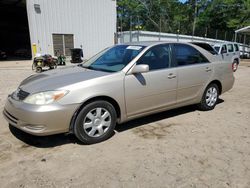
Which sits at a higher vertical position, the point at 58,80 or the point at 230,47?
the point at 230,47

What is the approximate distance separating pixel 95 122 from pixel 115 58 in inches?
54.2

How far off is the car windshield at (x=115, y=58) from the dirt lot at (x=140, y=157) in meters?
1.12

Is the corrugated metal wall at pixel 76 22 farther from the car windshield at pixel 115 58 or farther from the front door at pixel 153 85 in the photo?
the front door at pixel 153 85

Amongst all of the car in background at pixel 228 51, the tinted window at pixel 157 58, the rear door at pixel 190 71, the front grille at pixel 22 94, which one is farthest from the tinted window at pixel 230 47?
the front grille at pixel 22 94

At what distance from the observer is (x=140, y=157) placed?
319 centimetres

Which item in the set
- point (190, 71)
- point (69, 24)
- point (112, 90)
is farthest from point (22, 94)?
point (69, 24)

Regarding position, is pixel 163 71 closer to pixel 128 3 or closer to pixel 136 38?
pixel 136 38

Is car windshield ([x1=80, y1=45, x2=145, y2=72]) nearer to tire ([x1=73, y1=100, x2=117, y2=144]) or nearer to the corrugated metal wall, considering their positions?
tire ([x1=73, y1=100, x2=117, y2=144])

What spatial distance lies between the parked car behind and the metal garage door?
14008 mm

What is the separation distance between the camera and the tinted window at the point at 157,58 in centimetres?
406

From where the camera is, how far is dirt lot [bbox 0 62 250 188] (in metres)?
2.69

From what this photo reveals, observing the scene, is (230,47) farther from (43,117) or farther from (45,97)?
(43,117)

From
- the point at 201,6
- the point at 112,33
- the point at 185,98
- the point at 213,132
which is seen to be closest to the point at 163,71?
the point at 185,98

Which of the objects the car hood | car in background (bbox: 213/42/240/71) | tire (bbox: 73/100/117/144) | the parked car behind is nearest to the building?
car in background (bbox: 213/42/240/71)
